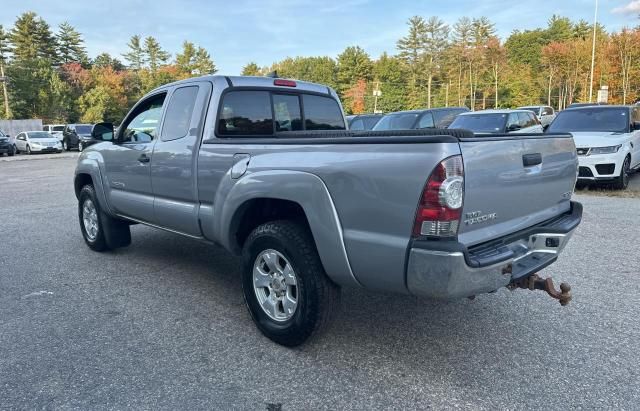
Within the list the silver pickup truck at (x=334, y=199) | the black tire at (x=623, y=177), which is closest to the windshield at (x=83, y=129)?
the silver pickup truck at (x=334, y=199)

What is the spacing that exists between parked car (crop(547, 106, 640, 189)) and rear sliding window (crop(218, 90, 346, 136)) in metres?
6.67

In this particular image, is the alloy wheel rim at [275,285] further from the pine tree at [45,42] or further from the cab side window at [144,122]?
the pine tree at [45,42]

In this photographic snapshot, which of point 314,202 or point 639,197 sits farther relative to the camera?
point 639,197

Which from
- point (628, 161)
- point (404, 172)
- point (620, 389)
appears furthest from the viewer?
point (628, 161)

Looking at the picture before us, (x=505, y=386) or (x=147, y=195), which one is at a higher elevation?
(x=147, y=195)

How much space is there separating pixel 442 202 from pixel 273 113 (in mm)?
2347

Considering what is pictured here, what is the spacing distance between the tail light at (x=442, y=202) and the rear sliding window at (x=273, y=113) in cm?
209

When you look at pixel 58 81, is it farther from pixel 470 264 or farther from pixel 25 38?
pixel 470 264

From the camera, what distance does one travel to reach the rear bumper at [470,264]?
96.5 inches

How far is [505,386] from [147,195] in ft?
11.5

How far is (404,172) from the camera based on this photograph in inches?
98.7

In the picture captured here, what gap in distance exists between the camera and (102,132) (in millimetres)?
5434

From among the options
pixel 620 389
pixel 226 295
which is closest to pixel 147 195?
pixel 226 295

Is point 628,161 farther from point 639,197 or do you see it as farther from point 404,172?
point 404,172
